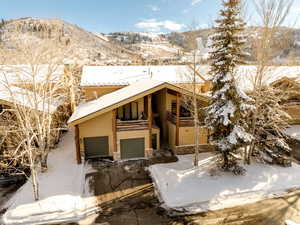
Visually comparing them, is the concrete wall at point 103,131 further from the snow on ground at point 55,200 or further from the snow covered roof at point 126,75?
the snow covered roof at point 126,75

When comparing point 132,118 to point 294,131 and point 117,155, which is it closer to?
point 117,155

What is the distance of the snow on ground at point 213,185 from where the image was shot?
9727 millimetres

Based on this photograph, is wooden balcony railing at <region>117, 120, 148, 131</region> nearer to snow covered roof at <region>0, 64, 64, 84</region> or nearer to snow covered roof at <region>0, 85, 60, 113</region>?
snow covered roof at <region>0, 85, 60, 113</region>

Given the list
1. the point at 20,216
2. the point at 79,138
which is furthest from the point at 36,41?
the point at 20,216

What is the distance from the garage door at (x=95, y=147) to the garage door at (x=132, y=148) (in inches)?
53.7

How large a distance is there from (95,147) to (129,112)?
3.99 m

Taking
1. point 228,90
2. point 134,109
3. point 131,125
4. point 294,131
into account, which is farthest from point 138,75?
point 294,131

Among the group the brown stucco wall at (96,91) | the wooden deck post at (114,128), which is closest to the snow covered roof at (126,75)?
the brown stucco wall at (96,91)

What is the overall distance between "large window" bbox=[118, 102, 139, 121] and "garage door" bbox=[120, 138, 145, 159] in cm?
247

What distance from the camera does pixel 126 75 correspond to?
19672 millimetres

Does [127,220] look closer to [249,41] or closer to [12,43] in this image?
[12,43]

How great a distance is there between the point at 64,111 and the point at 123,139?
29.4 feet

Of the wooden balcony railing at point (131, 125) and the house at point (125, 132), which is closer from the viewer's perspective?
the house at point (125, 132)

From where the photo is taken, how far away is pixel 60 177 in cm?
1203
